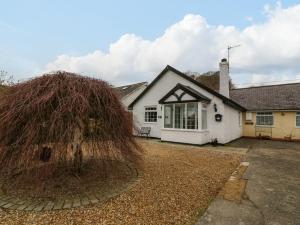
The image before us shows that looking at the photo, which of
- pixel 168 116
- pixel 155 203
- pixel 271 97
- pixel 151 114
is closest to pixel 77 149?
pixel 155 203

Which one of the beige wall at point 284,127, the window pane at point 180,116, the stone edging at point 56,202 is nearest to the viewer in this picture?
the stone edging at point 56,202

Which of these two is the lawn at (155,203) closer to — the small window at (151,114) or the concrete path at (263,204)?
the concrete path at (263,204)

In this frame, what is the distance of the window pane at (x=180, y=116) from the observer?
39.2 ft

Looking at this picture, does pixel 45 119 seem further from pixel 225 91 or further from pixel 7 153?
pixel 225 91

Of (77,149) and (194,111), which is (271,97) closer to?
(194,111)

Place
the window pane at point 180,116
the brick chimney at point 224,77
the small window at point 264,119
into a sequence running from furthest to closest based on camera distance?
the small window at point 264,119 → the brick chimney at point 224,77 → the window pane at point 180,116

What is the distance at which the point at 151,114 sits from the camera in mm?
15055

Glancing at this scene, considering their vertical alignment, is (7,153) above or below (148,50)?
below

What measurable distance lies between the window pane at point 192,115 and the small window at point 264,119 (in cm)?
816

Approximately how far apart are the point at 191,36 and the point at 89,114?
12270 millimetres

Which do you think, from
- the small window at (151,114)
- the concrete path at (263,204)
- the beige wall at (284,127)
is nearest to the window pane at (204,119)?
the small window at (151,114)

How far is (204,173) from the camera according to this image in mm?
5836

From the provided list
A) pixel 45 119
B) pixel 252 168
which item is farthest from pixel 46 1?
pixel 252 168


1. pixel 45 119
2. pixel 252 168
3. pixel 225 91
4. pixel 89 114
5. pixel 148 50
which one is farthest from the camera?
pixel 148 50
